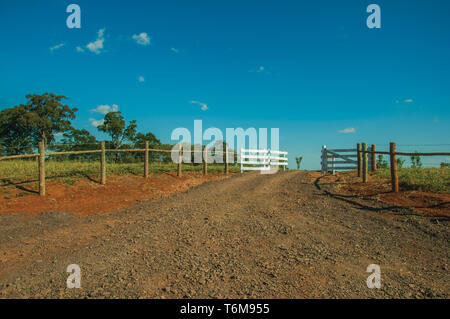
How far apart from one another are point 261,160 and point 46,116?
30542mm

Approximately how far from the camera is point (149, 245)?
16.6 ft

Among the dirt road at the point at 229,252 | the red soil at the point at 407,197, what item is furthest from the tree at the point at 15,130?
the red soil at the point at 407,197

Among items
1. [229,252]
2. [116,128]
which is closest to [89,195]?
[229,252]

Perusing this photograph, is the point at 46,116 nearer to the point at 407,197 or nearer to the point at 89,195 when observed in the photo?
the point at 89,195

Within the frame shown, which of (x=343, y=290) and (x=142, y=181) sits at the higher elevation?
(x=142, y=181)

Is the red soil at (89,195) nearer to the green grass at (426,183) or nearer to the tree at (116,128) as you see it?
the green grass at (426,183)

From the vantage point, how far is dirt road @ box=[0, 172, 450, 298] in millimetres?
3498

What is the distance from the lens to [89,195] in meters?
10.0

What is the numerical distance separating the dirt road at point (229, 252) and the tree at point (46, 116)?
32.0 metres

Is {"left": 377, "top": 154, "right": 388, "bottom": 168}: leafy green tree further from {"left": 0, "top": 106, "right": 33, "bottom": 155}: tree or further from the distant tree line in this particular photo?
{"left": 0, "top": 106, "right": 33, "bottom": 155}: tree

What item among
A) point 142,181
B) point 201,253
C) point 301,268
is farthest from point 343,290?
point 142,181
